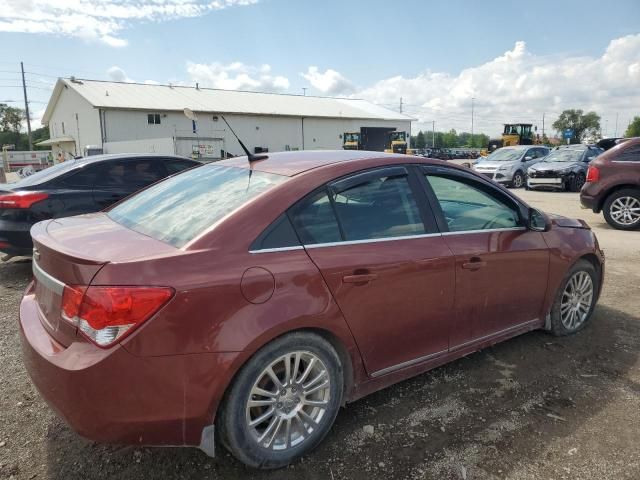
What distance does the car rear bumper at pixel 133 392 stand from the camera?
207cm

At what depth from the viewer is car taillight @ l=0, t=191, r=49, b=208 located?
218 inches

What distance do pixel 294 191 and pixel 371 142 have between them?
55133mm

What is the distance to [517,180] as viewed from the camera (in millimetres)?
18953

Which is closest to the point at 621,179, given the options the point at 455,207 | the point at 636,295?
the point at 636,295

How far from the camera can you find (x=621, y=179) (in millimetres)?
9367

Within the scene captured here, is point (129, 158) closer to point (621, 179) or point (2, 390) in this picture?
point (2, 390)

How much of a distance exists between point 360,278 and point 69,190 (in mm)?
4618

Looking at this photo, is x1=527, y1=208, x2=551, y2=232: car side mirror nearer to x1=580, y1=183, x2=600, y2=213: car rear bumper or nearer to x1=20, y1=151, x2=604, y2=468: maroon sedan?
x1=20, y1=151, x2=604, y2=468: maroon sedan

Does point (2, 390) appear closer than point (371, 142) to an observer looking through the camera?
Yes

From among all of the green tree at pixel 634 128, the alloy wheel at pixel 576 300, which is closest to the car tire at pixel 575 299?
the alloy wheel at pixel 576 300

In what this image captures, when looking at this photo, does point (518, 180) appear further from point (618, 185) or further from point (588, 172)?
point (618, 185)

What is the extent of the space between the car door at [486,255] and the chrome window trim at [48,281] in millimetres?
2169

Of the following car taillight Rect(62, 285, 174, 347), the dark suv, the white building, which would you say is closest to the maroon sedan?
car taillight Rect(62, 285, 174, 347)

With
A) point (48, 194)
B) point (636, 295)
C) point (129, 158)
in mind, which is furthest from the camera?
point (129, 158)
